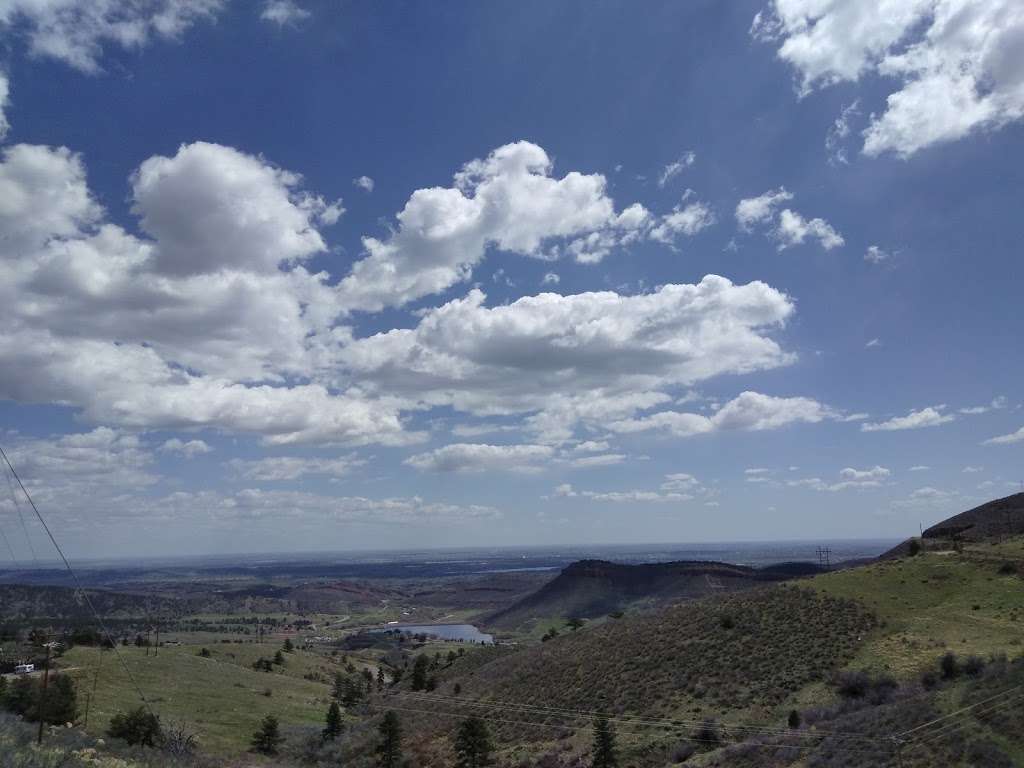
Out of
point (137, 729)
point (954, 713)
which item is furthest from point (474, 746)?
point (954, 713)

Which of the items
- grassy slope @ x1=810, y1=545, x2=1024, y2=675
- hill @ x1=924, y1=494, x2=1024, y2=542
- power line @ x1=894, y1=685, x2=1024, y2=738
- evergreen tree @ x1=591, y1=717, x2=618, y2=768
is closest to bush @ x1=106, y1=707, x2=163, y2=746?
evergreen tree @ x1=591, y1=717, x2=618, y2=768

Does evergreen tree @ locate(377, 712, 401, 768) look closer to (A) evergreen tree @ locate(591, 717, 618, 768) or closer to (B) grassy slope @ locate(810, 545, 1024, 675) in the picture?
(A) evergreen tree @ locate(591, 717, 618, 768)

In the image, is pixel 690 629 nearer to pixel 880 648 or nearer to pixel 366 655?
pixel 880 648

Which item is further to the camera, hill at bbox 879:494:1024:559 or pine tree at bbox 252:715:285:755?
hill at bbox 879:494:1024:559

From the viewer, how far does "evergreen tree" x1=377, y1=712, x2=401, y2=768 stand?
53.2 metres

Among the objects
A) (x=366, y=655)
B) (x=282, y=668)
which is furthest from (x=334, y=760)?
(x=366, y=655)

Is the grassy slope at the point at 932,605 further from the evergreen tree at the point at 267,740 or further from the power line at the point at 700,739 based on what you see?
the evergreen tree at the point at 267,740

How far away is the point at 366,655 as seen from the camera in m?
182

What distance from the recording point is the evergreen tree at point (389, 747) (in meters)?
53.2

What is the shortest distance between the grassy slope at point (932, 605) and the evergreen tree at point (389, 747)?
110 feet

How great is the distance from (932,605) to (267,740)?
182ft

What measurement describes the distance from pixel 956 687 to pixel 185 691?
77011 millimetres

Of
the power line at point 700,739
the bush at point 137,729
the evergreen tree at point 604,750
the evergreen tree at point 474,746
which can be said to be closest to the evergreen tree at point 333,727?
the power line at point 700,739

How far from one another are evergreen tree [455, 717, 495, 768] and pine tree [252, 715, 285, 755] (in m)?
19.2
